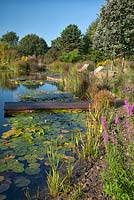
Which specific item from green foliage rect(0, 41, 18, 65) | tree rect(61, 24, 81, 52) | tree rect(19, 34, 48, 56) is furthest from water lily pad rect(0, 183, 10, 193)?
tree rect(19, 34, 48, 56)

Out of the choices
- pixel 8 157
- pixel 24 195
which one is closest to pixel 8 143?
pixel 8 157

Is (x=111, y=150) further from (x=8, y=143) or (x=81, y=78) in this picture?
(x=81, y=78)

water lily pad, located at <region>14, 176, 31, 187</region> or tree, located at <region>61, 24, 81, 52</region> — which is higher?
tree, located at <region>61, 24, 81, 52</region>

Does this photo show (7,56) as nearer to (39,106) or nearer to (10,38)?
(39,106)

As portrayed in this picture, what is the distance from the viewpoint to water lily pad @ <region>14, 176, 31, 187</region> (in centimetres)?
347

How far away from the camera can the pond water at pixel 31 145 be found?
3.49 m

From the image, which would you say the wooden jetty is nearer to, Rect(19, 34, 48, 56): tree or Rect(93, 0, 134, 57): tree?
Rect(93, 0, 134, 57): tree

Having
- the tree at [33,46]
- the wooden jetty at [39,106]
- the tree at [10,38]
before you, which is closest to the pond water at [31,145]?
the wooden jetty at [39,106]

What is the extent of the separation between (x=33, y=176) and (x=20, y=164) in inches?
15.5

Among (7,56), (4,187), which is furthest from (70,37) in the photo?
(4,187)

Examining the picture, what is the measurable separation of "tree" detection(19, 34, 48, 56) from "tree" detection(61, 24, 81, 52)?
49.6 ft

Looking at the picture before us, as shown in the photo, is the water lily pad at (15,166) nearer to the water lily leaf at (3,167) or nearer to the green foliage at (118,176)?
the water lily leaf at (3,167)

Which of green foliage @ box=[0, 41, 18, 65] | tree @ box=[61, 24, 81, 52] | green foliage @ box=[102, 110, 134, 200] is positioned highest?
tree @ box=[61, 24, 81, 52]

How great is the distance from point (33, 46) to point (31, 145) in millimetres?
52196
